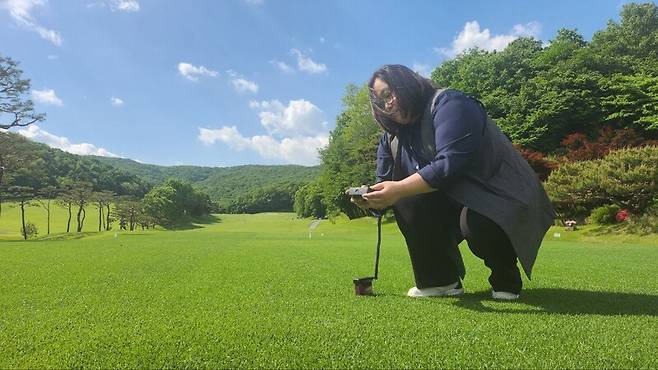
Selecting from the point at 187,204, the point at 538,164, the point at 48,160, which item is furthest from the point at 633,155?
the point at 187,204

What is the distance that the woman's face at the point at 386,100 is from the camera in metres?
3.25

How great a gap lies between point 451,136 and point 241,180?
497ft

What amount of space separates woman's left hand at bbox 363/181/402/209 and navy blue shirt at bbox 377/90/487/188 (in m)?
0.18

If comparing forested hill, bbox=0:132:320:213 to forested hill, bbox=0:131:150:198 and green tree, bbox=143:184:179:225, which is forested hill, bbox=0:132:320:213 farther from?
green tree, bbox=143:184:179:225

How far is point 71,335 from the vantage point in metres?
2.11

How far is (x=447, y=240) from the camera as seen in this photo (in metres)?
3.53

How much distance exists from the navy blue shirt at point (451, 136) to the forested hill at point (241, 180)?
10665cm

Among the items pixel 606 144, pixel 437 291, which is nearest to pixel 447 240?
pixel 437 291

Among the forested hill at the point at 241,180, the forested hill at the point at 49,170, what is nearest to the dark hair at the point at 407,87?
the forested hill at the point at 49,170

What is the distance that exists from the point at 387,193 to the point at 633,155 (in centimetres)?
2355

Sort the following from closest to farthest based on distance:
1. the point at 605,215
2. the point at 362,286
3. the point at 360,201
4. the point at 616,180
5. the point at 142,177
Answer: the point at 360,201 → the point at 362,286 → the point at 616,180 → the point at 605,215 → the point at 142,177

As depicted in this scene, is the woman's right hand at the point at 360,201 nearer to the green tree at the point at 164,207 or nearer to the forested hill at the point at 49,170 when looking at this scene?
the forested hill at the point at 49,170

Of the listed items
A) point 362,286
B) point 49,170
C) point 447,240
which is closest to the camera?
point 362,286

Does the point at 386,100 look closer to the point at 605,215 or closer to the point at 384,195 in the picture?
the point at 384,195
